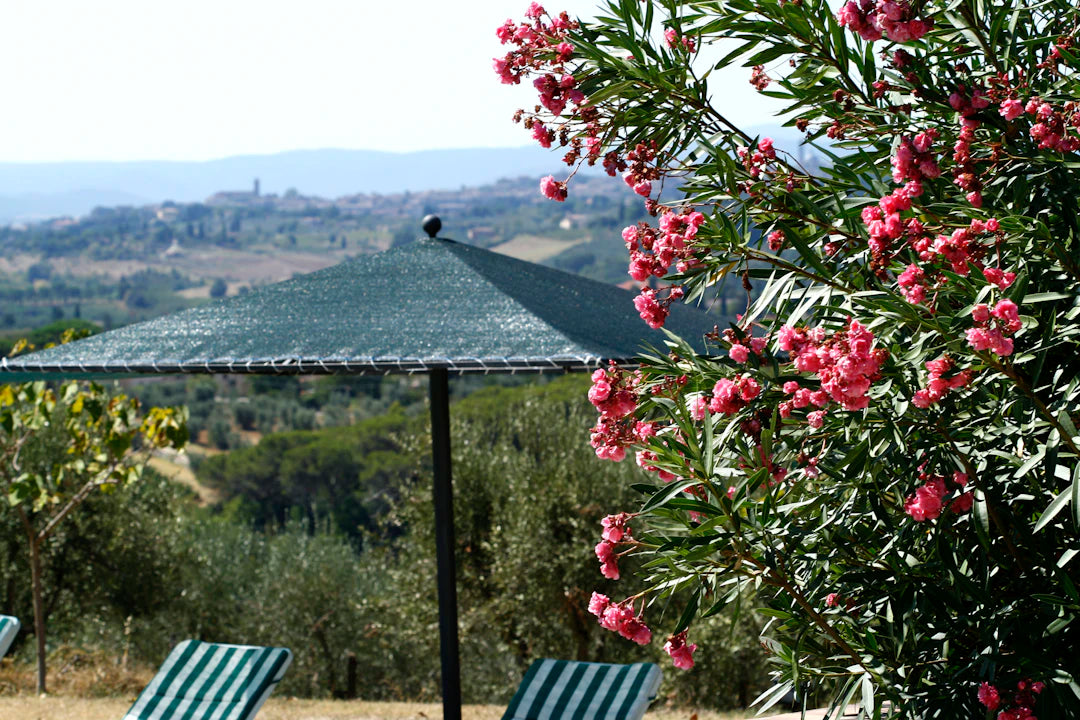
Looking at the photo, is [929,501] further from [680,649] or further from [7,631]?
[7,631]

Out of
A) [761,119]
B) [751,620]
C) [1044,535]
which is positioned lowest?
[751,620]

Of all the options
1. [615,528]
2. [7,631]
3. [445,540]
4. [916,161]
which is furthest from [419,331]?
[7,631]

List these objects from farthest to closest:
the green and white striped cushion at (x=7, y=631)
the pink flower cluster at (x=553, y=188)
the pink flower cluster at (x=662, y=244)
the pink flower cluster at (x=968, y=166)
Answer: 1. the green and white striped cushion at (x=7, y=631)
2. the pink flower cluster at (x=553, y=188)
3. the pink flower cluster at (x=662, y=244)
4. the pink flower cluster at (x=968, y=166)

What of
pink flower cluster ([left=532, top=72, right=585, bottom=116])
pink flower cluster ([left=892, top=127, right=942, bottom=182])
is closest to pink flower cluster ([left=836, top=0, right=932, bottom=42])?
pink flower cluster ([left=892, top=127, right=942, bottom=182])

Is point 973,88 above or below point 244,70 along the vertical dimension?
below

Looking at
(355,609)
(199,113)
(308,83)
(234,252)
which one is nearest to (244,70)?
(308,83)

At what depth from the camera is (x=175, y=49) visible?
118125 mm

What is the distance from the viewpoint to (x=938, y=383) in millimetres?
2129

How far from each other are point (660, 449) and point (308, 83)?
148 meters

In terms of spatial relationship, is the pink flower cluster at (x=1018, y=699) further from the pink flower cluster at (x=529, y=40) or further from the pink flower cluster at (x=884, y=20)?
the pink flower cluster at (x=529, y=40)

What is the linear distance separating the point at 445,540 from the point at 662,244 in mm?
2531

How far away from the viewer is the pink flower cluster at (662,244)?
8.67 feet

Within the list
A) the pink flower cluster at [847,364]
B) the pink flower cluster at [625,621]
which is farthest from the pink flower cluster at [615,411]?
the pink flower cluster at [847,364]

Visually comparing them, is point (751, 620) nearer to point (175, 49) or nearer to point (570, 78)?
point (570, 78)
